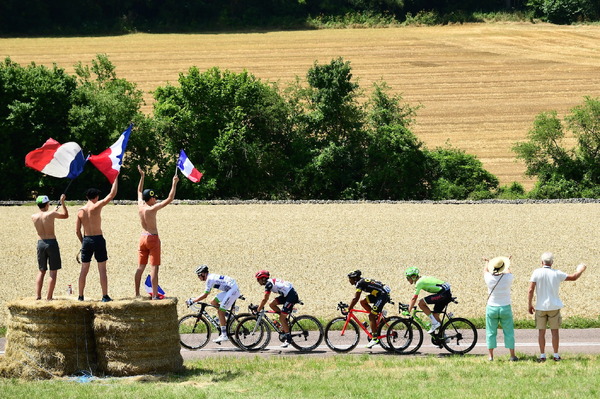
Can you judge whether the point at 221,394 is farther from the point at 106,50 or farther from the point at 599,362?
the point at 106,50

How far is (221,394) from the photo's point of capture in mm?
11703

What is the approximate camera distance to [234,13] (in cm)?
6788

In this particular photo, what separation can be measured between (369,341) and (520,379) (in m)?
3.74

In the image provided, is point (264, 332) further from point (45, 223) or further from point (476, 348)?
point (45, 223)

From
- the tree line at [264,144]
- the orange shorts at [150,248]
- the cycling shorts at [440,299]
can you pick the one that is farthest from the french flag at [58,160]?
the tree line at [264,144]

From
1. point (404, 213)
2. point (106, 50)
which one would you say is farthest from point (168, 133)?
point (106, 50)

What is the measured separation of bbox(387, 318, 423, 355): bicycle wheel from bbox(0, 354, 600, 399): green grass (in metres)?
0.86

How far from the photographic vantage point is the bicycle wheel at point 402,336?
49.6 feet

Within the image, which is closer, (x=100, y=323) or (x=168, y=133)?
(x=100, y=323)

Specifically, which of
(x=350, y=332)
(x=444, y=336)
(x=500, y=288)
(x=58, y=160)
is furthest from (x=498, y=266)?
(x=58, y=160)

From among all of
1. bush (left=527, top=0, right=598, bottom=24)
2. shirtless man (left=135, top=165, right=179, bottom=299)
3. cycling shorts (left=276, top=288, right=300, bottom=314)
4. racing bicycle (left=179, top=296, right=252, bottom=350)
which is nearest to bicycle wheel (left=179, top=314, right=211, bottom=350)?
racing bicycle (left=179, top=296, right=252, bottom=350)

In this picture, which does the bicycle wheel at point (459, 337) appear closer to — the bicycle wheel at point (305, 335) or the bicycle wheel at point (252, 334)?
the bicycle wheel at point (305, 335)

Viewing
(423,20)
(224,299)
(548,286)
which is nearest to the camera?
(548,286)

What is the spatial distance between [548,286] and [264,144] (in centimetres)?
2498
